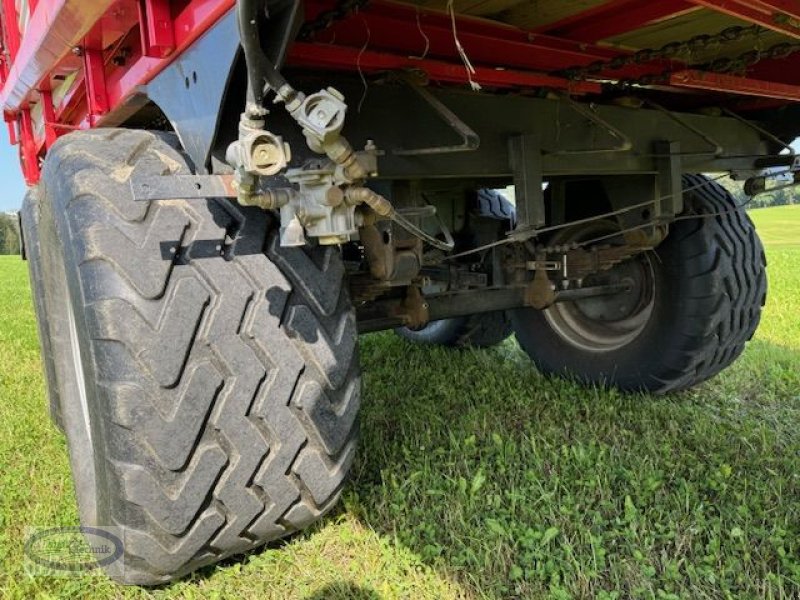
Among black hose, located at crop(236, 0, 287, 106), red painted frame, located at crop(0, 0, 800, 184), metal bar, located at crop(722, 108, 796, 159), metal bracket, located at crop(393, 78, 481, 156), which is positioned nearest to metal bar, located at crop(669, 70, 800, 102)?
red painted frame, located at crop(0, 0, 800, 184)

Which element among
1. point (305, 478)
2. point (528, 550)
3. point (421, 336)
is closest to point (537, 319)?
point (421, 336)

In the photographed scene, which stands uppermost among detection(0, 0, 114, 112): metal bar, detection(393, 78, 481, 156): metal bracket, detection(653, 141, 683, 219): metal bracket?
detection(0, 0, 114, 112): metal bar

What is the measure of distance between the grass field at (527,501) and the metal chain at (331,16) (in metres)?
1.49

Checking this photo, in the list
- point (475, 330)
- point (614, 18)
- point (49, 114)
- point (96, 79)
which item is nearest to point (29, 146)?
point (49, 114)

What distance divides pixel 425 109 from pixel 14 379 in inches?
132

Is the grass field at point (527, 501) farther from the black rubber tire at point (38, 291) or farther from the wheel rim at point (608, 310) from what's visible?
the wheel rim at point (608, 310)

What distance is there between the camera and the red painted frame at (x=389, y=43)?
5.16 feet

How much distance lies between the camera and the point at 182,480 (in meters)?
1.69

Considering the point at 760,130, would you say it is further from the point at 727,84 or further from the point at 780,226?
the point at 780,226

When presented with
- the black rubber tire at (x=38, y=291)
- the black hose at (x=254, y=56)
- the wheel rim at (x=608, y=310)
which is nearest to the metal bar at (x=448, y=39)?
the black hose at (x=254, y=56)

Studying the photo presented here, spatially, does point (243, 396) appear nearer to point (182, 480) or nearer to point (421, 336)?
point (182, 480)

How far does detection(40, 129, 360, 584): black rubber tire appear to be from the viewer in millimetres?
1609

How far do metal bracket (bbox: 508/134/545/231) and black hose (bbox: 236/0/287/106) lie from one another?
1.11m

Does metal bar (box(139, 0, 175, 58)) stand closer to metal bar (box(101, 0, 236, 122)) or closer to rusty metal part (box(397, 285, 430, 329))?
metal bar (box(101, 0, 236, 122))
